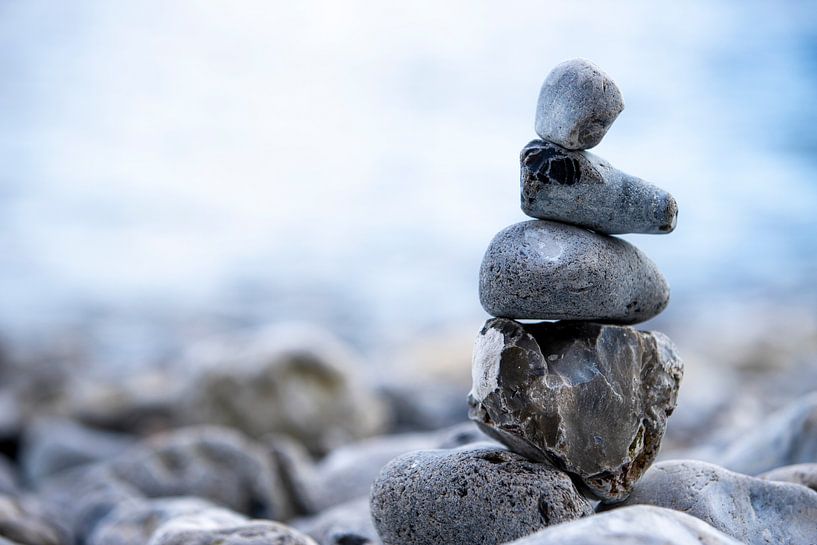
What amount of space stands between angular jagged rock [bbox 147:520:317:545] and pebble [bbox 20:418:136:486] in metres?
5.08

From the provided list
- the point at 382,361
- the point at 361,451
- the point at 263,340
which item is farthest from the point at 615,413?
the point at 382,361

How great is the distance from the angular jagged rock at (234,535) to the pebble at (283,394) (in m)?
4.51

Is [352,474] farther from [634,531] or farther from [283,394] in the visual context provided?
[634,531]

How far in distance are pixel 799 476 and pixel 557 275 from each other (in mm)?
1597

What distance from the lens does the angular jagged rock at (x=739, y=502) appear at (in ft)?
11.4

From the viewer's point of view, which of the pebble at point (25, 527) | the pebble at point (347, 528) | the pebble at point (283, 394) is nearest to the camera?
the pebble at point (347, 528)

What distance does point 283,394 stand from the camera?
865 cm

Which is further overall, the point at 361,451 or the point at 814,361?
the point at 814,361

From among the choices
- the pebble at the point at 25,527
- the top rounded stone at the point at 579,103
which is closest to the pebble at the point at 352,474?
the pebble at the point at 25,527

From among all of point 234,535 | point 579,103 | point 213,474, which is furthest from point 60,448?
point 579,103

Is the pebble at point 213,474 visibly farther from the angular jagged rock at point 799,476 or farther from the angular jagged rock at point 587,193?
the angular jagged rock at point 587,193

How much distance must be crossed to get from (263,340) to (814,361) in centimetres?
744

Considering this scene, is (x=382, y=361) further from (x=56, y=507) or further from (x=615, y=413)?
(x=615, y=413)

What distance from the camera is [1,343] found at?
16484mm
